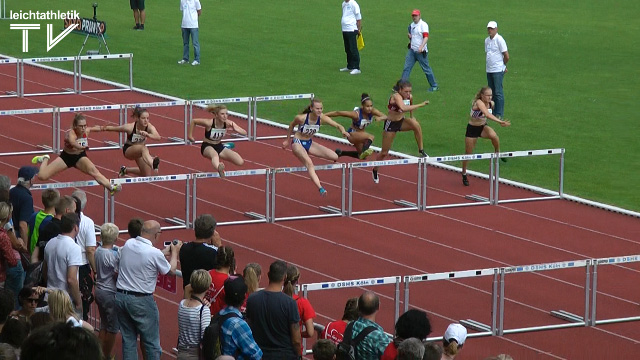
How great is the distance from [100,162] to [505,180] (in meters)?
6.64

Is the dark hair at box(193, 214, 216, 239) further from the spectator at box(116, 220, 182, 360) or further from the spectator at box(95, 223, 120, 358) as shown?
the spectator at box(95, 223, 120, 358)

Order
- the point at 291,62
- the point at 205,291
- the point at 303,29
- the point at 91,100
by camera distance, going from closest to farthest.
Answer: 1. the point at 205,291
2. the point at 91,100
3. the point at 291,62
4. the point at 303,29

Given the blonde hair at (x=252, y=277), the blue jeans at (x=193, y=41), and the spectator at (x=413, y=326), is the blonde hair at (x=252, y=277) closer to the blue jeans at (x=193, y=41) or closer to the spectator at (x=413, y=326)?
the spectator at (x=413, y=326)

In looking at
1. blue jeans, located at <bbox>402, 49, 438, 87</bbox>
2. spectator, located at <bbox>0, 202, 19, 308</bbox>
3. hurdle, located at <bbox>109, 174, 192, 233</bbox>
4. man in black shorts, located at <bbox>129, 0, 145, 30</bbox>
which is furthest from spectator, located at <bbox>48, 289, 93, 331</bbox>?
man in black shorts, located at <bbox>129, 0, 145, 30</bbox>

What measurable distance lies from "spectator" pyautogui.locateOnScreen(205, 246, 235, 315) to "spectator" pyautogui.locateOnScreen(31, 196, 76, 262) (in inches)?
70.6

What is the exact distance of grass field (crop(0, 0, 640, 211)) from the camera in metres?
21.0

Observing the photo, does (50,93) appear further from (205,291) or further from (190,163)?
(205,291)

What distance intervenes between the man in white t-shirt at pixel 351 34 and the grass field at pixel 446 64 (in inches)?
15.5

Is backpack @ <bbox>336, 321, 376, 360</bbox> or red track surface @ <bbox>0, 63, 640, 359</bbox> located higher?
backpack @ <bbox>336, 321, 376, 360</bbox>

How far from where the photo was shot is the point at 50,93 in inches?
1009

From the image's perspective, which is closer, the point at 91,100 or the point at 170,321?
the point at 170,321

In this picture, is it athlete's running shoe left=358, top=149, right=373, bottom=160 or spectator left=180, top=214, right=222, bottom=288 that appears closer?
spectator left=180, top=214, right=222, bottom=288

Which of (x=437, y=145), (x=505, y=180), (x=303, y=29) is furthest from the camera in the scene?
(x=303, y=29)

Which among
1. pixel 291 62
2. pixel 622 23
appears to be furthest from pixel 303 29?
pixel 622 23
